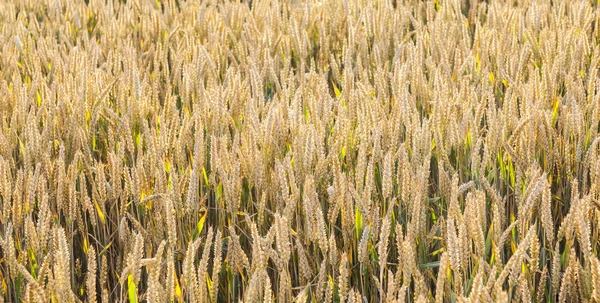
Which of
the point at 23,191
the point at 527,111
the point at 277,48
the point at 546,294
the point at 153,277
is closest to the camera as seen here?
the point at 153,277

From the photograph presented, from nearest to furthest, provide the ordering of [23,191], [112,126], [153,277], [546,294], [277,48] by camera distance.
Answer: [153,277] → [546,294] → [23,191] → [112,126] → [277,48]

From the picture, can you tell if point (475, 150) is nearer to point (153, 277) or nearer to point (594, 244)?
point (594, 244)

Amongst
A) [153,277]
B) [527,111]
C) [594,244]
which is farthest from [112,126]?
[594,244]

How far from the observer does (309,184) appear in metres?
1.20

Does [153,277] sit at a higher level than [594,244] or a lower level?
higher

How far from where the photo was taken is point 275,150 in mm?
1446

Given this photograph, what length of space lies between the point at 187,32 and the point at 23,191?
3.62 feet

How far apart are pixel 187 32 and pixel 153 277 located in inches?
60.8

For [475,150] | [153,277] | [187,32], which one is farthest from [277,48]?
[153,277]

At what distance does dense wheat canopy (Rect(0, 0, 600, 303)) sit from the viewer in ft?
3.40

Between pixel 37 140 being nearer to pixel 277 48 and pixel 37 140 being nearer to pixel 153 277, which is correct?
pixel 153 277

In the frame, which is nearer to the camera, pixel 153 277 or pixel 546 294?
pixel 153 277

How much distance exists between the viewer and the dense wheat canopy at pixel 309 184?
3.40 ft

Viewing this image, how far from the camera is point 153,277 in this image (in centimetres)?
91
